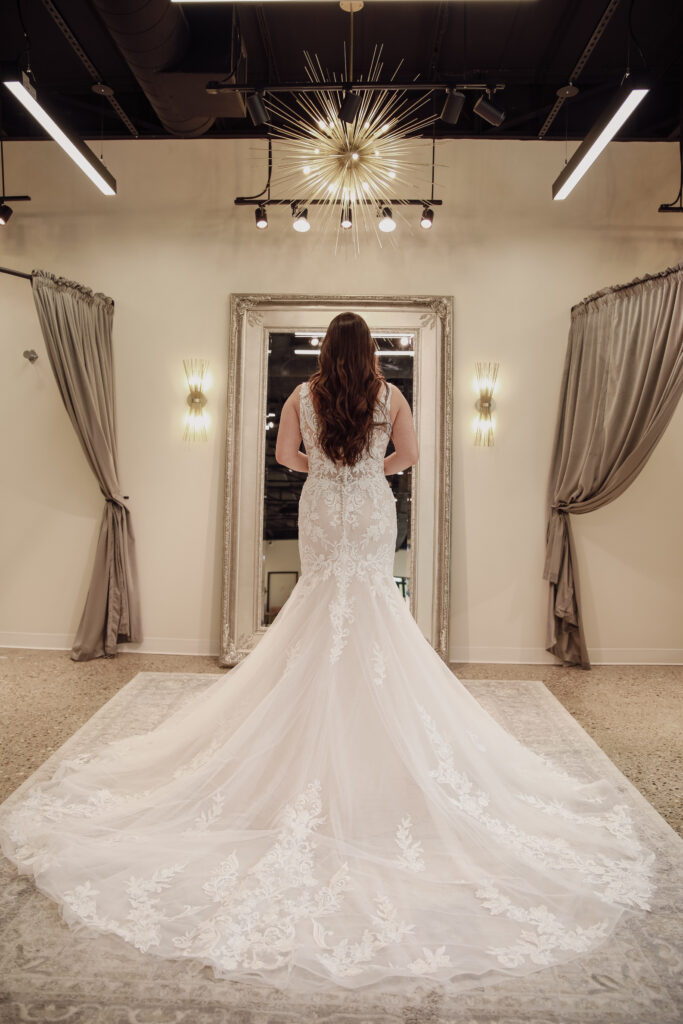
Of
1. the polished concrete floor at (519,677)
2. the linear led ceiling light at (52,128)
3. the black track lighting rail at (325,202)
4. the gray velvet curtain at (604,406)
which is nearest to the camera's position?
the polished concrete floor at (519,677)

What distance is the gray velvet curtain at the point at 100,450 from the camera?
5.14 meters

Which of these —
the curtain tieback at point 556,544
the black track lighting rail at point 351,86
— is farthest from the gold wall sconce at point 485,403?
the black track lighting rail at point 351,86

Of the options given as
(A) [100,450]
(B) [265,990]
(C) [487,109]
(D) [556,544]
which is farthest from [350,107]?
(B) [265,990]

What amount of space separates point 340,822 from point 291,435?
152cm

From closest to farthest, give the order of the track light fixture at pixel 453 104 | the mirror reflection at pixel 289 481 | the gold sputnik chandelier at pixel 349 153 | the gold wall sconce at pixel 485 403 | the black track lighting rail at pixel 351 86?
the black track lighting rail at pixel 351 86 < the track light fixture at pixel 453 104 < the gold sputnik chandelier at pixel 349 153 < the mirror reflection at pixel 289 481 < the gold wall sconce at pixel 485 403

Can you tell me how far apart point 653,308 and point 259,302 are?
2848 mm

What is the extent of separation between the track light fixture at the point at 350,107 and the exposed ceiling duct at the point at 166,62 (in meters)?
0.85

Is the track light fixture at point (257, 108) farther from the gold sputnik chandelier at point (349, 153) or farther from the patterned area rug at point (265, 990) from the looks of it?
the patterned area rug at point (265, 990)

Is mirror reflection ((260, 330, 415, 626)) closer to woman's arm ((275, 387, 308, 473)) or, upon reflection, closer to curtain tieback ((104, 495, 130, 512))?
curtain tieback ((104, 495, 130, 512))

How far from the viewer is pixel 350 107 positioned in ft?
12.4

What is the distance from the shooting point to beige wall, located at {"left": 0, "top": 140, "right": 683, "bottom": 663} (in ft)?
18.0

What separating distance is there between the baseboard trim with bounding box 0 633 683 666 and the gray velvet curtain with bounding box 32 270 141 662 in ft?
0.62

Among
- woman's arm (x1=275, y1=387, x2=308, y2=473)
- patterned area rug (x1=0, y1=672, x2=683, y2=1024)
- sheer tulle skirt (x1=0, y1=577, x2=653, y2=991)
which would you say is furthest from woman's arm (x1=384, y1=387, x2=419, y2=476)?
patterned area rug (x1=0, y1=672, x2=683, y2=1024)

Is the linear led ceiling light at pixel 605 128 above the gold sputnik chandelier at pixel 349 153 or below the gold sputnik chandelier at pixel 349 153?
below
